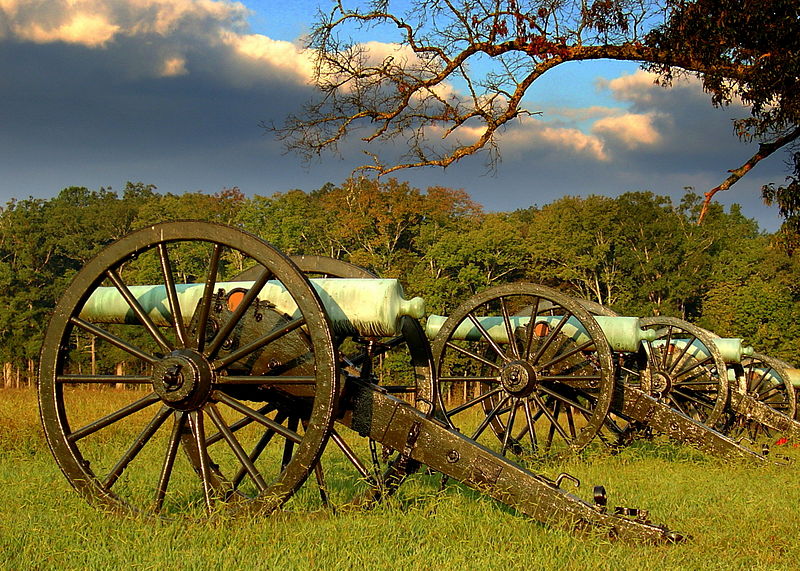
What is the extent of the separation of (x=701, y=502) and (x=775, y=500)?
0.69 meters

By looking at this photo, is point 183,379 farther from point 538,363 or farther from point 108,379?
point 538,363

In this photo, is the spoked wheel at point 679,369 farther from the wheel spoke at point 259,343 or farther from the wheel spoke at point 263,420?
the wheel spoke at point 259,343

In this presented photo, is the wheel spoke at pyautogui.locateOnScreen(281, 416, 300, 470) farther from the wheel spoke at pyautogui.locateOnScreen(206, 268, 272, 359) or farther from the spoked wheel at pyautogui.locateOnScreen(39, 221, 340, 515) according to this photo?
the wheel spoke at pyautogui.locateOnScreen(206, 268, 272, 359)

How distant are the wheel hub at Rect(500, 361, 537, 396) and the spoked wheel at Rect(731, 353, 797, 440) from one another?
661cm

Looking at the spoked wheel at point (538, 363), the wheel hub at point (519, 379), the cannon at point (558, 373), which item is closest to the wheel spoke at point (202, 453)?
the cannon at point (558, 373)

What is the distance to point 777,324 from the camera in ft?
121

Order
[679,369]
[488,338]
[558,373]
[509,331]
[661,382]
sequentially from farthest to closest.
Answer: [679,369] < [661,382] < [558,373] < [488,338] < [509,331]

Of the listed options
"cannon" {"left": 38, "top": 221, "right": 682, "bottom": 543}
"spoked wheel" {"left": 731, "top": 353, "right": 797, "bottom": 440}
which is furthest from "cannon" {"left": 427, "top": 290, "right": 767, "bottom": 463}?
"spoked wheel" {"left": 731, "top": 353, "right": 797, "bottom": 440}

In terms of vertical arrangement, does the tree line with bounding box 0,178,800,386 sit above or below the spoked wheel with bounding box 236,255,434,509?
above

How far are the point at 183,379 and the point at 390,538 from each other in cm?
148

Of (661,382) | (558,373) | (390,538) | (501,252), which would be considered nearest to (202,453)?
(390,538)

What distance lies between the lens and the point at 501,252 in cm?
3747

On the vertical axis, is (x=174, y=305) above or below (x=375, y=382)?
above

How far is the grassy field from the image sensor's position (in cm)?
455
